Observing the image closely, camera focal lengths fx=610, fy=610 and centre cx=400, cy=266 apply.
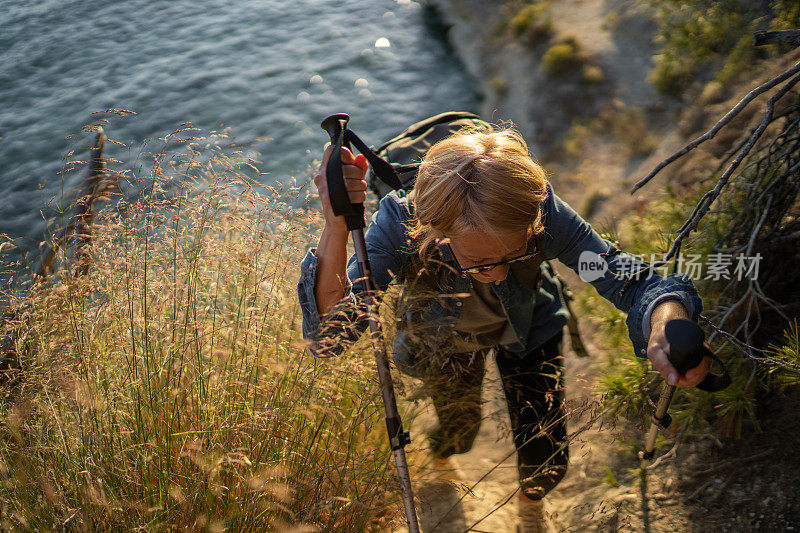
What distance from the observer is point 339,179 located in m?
1.52

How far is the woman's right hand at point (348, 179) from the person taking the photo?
157cm

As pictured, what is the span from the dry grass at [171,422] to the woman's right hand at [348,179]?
0.38m

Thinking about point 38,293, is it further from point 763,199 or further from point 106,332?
point 763,199

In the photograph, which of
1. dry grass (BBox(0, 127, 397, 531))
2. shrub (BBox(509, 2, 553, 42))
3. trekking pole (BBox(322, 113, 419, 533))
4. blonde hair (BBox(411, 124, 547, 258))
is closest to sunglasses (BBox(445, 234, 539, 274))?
blonde hair (BBox(411, 124, 547, 258))

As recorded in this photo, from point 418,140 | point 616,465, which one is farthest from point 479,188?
point 616,465

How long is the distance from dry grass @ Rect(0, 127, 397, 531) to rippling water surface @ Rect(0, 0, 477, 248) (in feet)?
15.7

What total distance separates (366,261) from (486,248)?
35 centimetres

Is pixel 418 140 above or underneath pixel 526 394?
above

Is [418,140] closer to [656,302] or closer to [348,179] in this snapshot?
[348,179]

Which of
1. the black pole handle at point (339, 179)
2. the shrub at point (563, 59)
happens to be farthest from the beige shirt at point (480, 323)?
the shrub at point (563, 59)

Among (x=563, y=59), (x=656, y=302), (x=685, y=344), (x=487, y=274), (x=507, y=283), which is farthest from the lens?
(x=563, y=59)

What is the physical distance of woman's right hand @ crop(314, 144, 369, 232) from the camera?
5.16 feet

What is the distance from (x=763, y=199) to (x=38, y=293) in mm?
2938

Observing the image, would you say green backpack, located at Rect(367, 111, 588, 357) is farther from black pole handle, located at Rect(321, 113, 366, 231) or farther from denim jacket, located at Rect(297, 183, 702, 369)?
black pole handle, located at Rect(321, 113, 366, 231)
